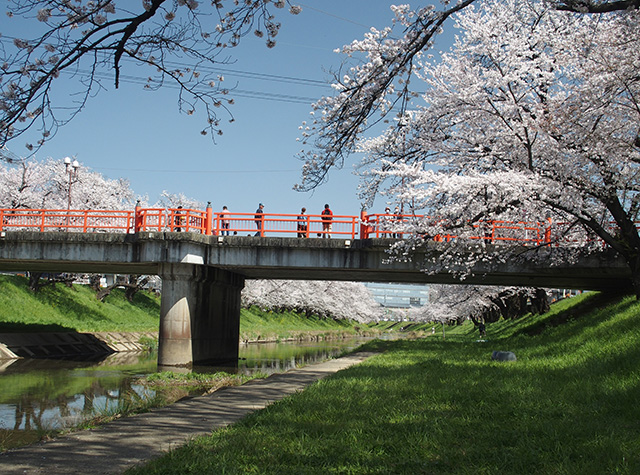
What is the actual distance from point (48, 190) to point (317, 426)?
57.9 m

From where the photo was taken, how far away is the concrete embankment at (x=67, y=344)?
99.0ft

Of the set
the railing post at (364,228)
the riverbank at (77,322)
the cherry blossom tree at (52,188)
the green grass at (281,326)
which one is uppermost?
the cherry blossom tree at (52,188)

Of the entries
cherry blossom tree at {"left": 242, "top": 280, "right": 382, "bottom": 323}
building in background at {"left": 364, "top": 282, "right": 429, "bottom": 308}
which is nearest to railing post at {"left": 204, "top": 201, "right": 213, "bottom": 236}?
cherry blossom tree at {"left": 242, "top": 280, "right": 382, "bottom": 323}

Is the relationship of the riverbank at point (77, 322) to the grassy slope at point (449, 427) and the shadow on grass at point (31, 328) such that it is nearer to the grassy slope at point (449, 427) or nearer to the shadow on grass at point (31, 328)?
the shadow on grass at point (31, 328)

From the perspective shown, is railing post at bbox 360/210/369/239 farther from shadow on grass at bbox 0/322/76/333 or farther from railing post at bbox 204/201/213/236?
shadow on grass at bbox 0/322/76/333

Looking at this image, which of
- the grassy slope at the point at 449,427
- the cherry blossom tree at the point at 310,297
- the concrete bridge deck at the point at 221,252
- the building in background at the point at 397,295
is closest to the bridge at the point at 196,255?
the concrete bridge deck at the point at 221,252

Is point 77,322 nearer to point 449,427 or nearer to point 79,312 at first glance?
point 79,312

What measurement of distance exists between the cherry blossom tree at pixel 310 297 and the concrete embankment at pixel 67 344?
27.3 metres

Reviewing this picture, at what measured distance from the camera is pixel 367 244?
27.6 metres

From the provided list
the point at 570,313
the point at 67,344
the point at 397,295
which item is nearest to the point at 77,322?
the point at 67,344

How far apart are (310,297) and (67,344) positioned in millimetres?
43362

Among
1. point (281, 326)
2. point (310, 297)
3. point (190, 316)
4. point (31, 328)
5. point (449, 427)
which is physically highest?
point (310, 297)

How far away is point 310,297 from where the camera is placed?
75188 millimetres

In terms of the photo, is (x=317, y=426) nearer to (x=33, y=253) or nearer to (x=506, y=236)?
(x=506, y=236)
